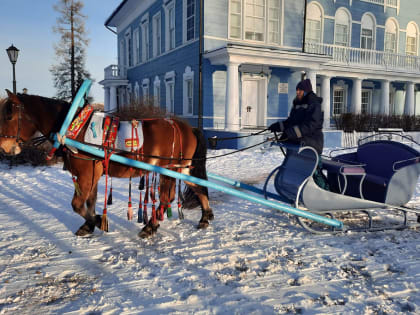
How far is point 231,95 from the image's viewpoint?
1483 cm

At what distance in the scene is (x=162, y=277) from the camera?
361 cm

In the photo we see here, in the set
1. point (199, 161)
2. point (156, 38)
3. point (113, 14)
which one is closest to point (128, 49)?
point (113, 14)

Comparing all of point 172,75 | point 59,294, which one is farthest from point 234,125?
point 59,294

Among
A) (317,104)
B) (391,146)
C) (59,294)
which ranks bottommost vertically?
(59,294)

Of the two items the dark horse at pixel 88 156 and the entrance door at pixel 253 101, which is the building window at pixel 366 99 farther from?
the dark horse at pixel 88 156

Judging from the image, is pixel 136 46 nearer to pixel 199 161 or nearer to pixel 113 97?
pixel 113 97

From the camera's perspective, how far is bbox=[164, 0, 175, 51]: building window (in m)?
18.5

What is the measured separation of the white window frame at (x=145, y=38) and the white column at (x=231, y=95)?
9.53 metres

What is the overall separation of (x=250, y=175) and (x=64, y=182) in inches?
188

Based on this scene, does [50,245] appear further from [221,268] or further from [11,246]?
[221,268]

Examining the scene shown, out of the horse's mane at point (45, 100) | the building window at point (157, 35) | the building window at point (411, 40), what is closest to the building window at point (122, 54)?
the building window at point (157, 35)

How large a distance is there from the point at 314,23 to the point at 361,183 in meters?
16.4

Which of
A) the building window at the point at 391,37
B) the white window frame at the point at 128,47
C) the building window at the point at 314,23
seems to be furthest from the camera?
the white window frame at the point at 128,47

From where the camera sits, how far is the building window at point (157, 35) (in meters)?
20.1
